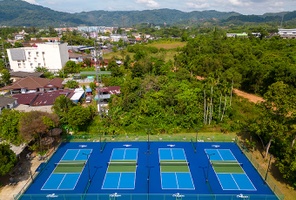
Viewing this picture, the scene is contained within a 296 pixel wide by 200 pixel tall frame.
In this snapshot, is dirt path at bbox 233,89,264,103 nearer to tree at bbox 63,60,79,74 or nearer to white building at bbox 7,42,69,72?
tree at bbox 63,60,79,74

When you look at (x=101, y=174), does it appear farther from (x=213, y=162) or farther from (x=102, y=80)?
(x=102, y=80)

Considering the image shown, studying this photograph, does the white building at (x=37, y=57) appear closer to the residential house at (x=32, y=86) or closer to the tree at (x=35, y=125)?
the residential house at (x=32, y=86)

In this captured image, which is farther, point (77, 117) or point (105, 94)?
point (105, 94)

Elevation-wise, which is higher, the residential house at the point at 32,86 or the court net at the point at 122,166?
the residential house at the point at 32,86

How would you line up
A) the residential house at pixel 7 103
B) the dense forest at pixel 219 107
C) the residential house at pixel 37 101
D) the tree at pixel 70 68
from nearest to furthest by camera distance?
the dense forest at pixel 219 107
the residential house at pixel 7 103
the residential house at pixel 37 101
the tree at pixel 70 68

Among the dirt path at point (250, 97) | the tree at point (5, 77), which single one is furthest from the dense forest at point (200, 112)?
the tree at point (5, 77)

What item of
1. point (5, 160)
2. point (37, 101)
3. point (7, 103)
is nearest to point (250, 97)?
point (37, 101)

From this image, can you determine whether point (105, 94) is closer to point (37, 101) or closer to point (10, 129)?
point (37, 101)
